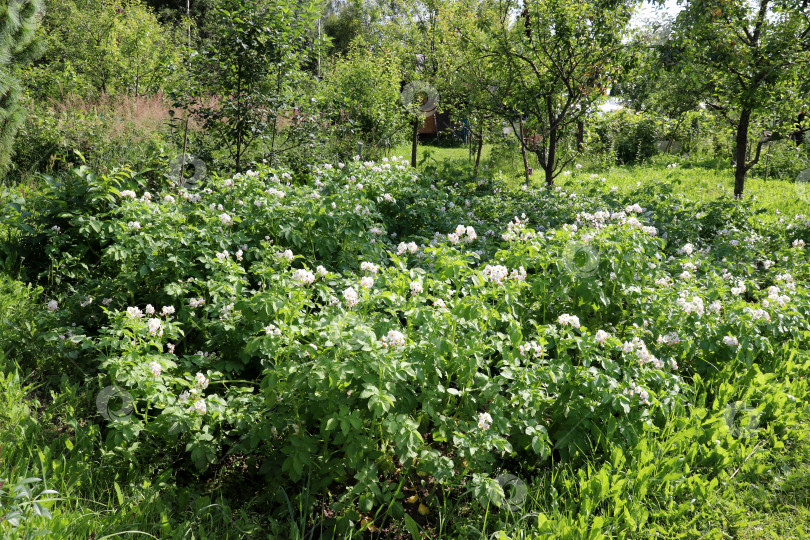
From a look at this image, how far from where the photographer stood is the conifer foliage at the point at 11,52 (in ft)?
15.2

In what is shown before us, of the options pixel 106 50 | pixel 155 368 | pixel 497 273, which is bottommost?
A: pixel 155 368

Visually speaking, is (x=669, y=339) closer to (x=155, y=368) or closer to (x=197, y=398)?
(x=197, y=398)

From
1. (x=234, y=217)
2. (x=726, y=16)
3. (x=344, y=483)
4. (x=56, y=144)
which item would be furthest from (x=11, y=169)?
(x=726, y=16)

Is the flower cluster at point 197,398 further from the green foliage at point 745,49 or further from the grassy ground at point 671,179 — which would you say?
the green foliage at point 745,49

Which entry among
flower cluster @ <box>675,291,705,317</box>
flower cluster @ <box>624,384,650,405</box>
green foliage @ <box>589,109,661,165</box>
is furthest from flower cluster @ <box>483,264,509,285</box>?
green foliage @ <box>589,109,661,165</box>

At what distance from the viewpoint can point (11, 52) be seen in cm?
518

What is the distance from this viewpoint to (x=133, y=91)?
11945mm

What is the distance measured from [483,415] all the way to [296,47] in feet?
17.7

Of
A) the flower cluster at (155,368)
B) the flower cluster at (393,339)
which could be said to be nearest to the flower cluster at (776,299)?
the flower cluster at (393,339)

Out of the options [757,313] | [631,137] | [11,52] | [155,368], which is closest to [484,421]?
[155,368]

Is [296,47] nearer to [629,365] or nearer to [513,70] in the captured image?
[513,70]

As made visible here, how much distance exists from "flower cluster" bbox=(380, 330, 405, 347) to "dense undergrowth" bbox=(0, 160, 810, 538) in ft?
0.03

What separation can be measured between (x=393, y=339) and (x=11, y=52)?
539cm

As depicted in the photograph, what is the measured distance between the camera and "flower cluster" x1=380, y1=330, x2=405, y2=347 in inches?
85.3
